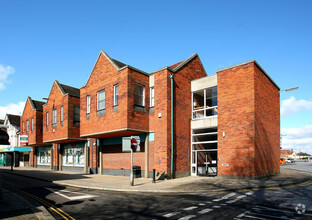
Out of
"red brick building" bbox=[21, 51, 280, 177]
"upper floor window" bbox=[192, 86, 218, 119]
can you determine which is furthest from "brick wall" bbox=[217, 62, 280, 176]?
"upper floor window" bbox=[192, 86, 218, 119]

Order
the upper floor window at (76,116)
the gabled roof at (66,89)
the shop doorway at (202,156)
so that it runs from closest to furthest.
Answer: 1. the shop doorway at (202,156)
2. the upper floor window at (76,116)
3. the gabled roof at (66,89)

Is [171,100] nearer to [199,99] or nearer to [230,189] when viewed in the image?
[199,99]

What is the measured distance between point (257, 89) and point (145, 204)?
1193cm

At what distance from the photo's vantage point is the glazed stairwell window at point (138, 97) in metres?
18.7

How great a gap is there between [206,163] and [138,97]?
8.04 m

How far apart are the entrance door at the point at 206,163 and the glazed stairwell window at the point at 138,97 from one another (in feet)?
21.0

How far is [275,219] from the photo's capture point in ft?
22.8

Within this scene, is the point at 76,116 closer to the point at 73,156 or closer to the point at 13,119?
the point at 73,156

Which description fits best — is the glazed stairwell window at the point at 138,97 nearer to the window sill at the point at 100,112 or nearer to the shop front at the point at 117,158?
the shop front at the point at 117,158

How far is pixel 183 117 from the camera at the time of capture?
64.1 ft

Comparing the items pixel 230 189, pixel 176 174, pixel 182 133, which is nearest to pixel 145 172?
pixel 176 174

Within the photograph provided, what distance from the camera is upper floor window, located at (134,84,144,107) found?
18756 millimetres

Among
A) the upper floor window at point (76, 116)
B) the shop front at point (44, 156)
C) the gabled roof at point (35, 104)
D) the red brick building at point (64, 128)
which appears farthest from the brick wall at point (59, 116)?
the shop front at point (44, 156)

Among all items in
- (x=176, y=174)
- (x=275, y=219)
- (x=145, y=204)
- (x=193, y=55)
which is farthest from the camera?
(x=193, y=55)
